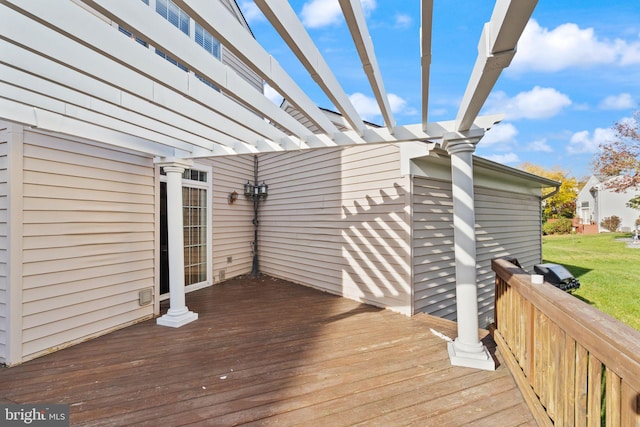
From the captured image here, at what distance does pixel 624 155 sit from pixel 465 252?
1658 centimetres

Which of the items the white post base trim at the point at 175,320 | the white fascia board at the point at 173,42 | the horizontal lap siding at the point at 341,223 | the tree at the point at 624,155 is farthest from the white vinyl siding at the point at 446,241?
the tree at the point at 624,155

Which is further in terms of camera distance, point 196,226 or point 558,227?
point 558,227

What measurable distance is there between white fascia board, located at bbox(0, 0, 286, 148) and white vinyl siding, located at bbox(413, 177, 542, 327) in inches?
120

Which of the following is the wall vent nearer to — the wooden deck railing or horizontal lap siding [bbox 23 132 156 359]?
horizontal lap siding [bbox 23 132 156 359]

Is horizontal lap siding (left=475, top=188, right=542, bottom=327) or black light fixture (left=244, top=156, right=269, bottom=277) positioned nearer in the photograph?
horizontal lap siding (left=475, top=188, right=542, bottom=327)

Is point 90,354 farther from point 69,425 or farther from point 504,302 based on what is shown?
point 504,302

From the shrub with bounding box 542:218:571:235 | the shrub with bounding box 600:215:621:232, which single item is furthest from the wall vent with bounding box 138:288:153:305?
the shrub with bounding box 600:215:621:232

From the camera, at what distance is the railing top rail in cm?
100

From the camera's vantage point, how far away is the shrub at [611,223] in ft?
65.2

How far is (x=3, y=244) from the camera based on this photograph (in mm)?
2701

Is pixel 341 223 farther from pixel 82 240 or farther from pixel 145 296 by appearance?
pixel 82 240

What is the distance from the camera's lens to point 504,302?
8.91 feet

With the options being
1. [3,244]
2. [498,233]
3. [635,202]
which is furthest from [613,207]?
[3,244]

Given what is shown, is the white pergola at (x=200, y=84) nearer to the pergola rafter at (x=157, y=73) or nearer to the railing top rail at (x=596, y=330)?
the pergola rafter at (x=157, y=73)
